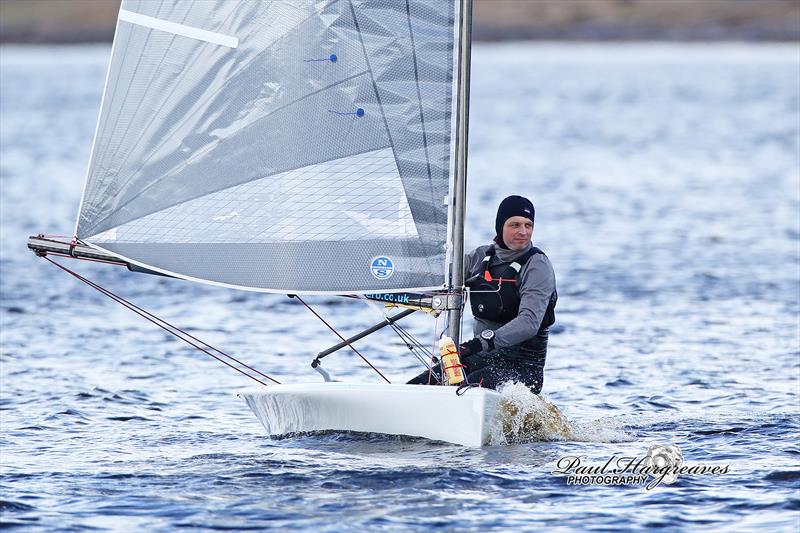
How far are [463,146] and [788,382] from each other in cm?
567

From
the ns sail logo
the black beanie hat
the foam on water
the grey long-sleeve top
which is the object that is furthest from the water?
the black beanie hat

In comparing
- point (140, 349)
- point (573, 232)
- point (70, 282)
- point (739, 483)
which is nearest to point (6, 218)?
point (70, 282)

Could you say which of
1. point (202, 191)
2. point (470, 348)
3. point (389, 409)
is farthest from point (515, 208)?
point (202, 191)

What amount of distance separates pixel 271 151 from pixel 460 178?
5.30 ft

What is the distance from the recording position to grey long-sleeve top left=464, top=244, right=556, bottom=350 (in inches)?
450

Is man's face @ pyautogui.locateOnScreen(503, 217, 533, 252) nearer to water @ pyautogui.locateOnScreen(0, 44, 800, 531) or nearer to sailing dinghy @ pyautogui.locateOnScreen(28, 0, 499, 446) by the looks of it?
sailing dinghy @ pyautogui.locateOnScreen(28, 0, 499, 446)

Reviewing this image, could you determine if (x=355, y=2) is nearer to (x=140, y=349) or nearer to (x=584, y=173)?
(x=140, y=349)

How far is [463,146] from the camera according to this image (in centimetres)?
1119

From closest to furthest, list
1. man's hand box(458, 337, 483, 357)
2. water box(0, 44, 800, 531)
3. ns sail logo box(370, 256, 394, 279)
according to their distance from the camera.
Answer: water box(0, 44, 800, 531) < ns sail logo box(370, 256, 394, 279) < man's hand box(458, 337, 483, 357)

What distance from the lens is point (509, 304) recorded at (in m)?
11.7

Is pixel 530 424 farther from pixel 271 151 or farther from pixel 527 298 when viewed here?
pixel 271 151

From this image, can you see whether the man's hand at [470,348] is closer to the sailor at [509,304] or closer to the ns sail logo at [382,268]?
the sailor at [509,304]

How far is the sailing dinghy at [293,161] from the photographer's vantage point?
36.9ft

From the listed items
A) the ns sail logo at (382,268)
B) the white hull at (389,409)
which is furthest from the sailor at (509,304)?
the ns sail logo at (382,268)
